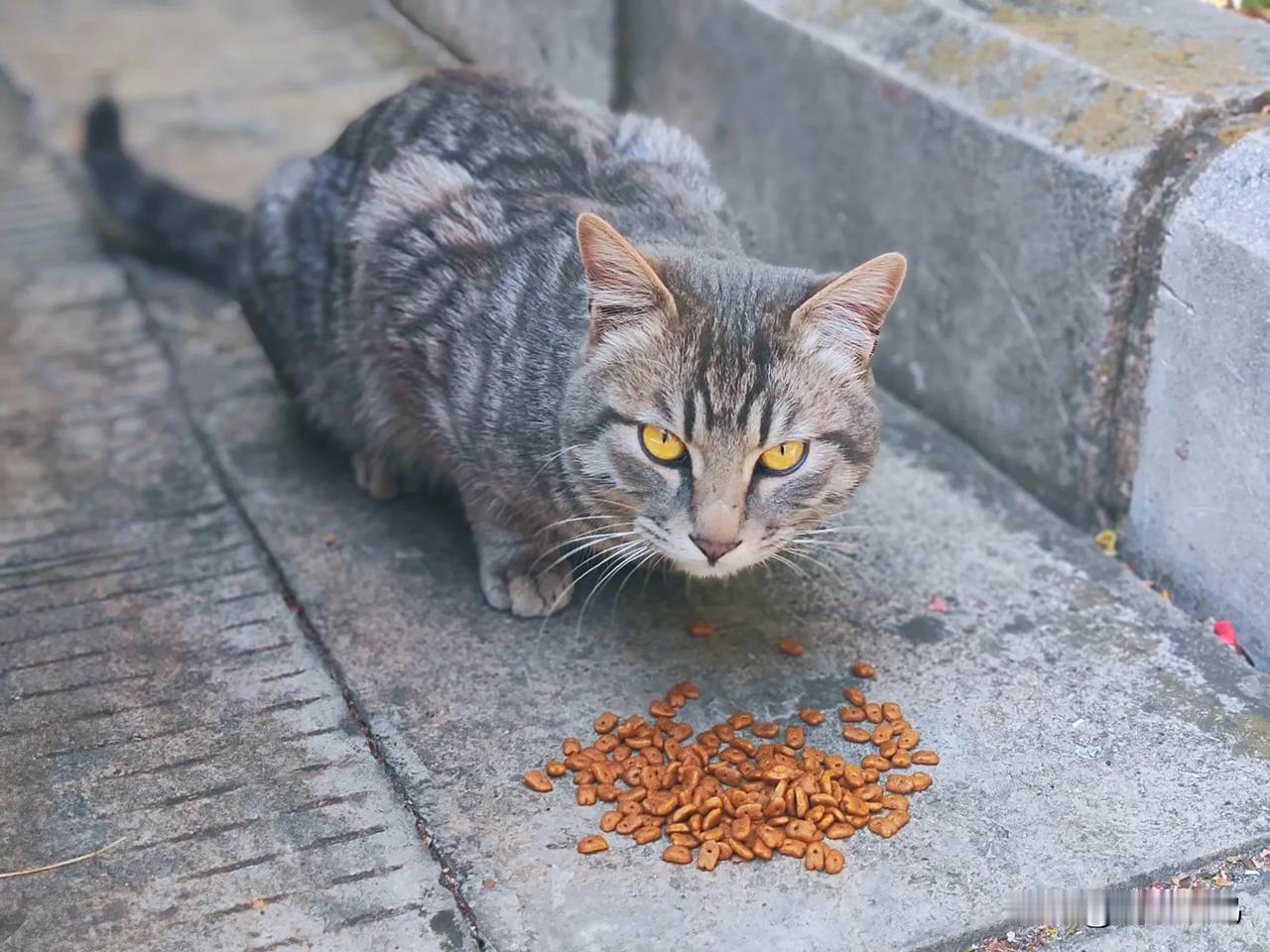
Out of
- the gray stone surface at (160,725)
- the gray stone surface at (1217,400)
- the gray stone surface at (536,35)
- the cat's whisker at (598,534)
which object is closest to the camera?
the gray stone surface at (160,725)

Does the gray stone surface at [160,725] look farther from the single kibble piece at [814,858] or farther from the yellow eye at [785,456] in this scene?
the yellow eye at [785,456]

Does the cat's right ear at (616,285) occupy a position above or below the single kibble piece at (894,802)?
above

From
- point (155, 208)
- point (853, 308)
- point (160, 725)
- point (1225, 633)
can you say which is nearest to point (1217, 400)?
point (1225, 633)

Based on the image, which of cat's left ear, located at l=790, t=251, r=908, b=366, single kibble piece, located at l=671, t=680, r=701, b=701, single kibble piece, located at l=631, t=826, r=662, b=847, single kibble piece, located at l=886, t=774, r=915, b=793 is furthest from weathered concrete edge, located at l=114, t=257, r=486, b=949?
cat's left ear, located at l=790, t=251, r=908, b=366

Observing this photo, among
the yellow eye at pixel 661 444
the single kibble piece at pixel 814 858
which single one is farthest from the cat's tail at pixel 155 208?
the single kibble piece at pixel 814 858

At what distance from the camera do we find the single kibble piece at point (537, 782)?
2.73m

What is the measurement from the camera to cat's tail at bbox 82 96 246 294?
450 centimetres

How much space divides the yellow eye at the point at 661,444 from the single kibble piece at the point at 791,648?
0.62 m

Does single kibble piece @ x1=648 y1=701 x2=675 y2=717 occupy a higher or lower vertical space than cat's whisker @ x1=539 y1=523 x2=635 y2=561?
lower

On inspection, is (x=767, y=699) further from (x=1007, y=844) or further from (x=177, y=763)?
(x=177, y=763)

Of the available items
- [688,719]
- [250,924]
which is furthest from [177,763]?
[688,719]

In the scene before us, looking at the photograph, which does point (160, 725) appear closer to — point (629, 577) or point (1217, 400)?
point (629, 577)

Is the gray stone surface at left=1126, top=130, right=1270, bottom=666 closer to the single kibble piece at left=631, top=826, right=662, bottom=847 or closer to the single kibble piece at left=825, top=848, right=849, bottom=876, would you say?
the single kibble piece at left=825, top=848, right=849, bottom=876

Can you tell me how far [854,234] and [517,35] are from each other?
148 centimetres
